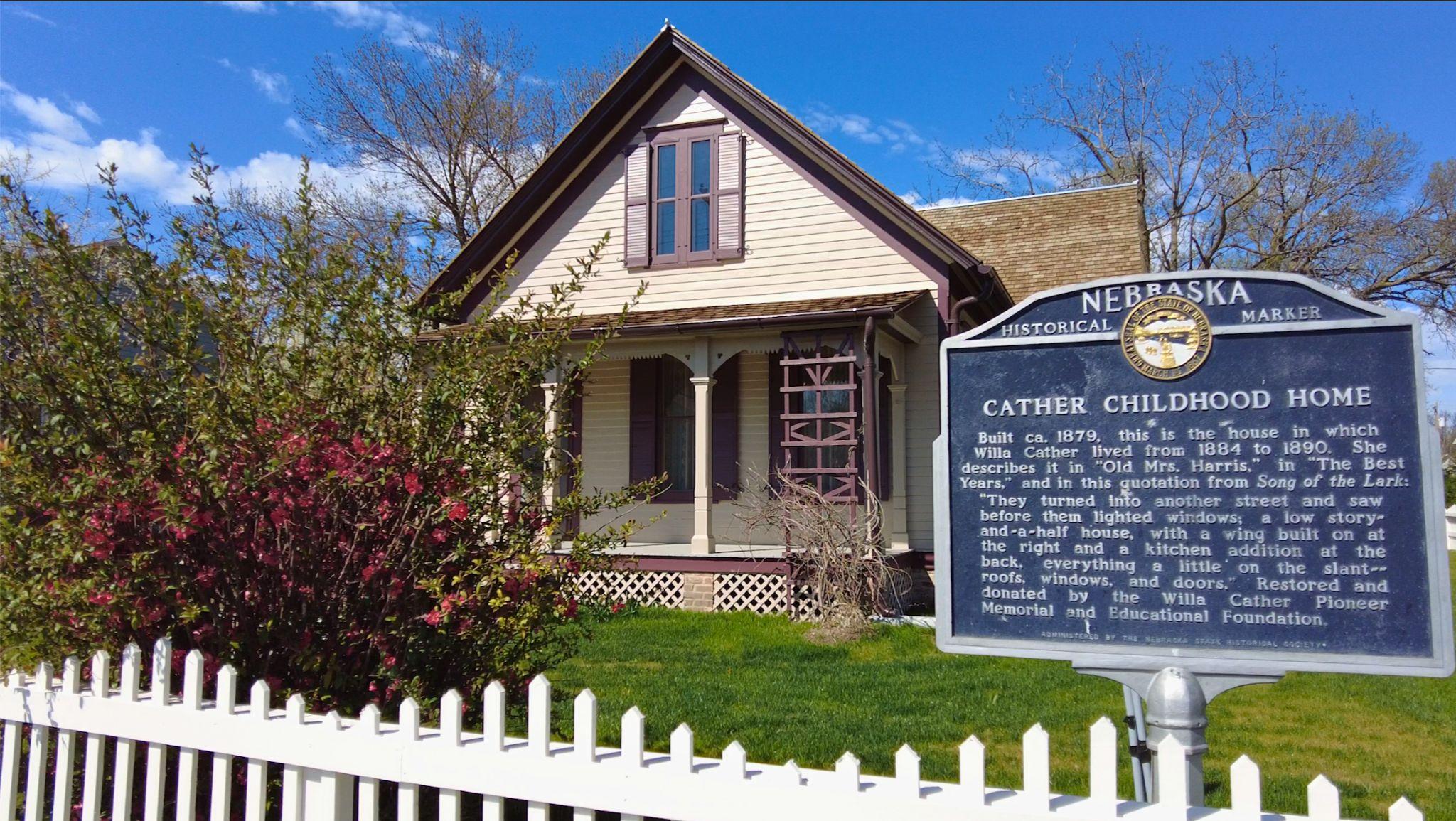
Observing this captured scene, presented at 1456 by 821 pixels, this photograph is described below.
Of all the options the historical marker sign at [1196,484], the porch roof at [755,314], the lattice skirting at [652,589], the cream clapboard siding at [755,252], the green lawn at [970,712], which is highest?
the cream clapboard siding at [755,252]

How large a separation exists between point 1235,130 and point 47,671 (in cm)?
3553

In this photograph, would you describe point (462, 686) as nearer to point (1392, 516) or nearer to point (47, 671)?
point (47, 671)

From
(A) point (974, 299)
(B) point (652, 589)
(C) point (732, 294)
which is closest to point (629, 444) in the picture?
(B) point (652, 589)

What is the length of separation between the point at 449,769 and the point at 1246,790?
2.39 m

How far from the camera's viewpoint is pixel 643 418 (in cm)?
1483

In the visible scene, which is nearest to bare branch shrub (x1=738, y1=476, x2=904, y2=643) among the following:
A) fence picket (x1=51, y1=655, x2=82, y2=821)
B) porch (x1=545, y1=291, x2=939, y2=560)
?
porch (x1=545, y1=291, x2=939, y2=560)

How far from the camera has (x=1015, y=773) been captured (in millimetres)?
5344

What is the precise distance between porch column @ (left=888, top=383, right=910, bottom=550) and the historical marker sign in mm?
9614

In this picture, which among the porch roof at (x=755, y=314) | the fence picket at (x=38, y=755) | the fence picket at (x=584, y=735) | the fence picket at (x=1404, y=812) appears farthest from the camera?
the porch roof at (x=755, y=314)

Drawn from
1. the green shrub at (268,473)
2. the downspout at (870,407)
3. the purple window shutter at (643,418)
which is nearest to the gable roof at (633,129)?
the downspout at (870,407)

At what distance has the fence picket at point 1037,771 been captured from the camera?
2797 millimetres

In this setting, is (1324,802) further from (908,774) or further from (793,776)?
(793,776)

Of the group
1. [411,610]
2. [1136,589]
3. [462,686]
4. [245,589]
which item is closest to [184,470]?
[245,589]

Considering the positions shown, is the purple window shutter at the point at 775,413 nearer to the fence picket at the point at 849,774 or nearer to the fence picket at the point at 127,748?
the fence picket at the point at 127,748
